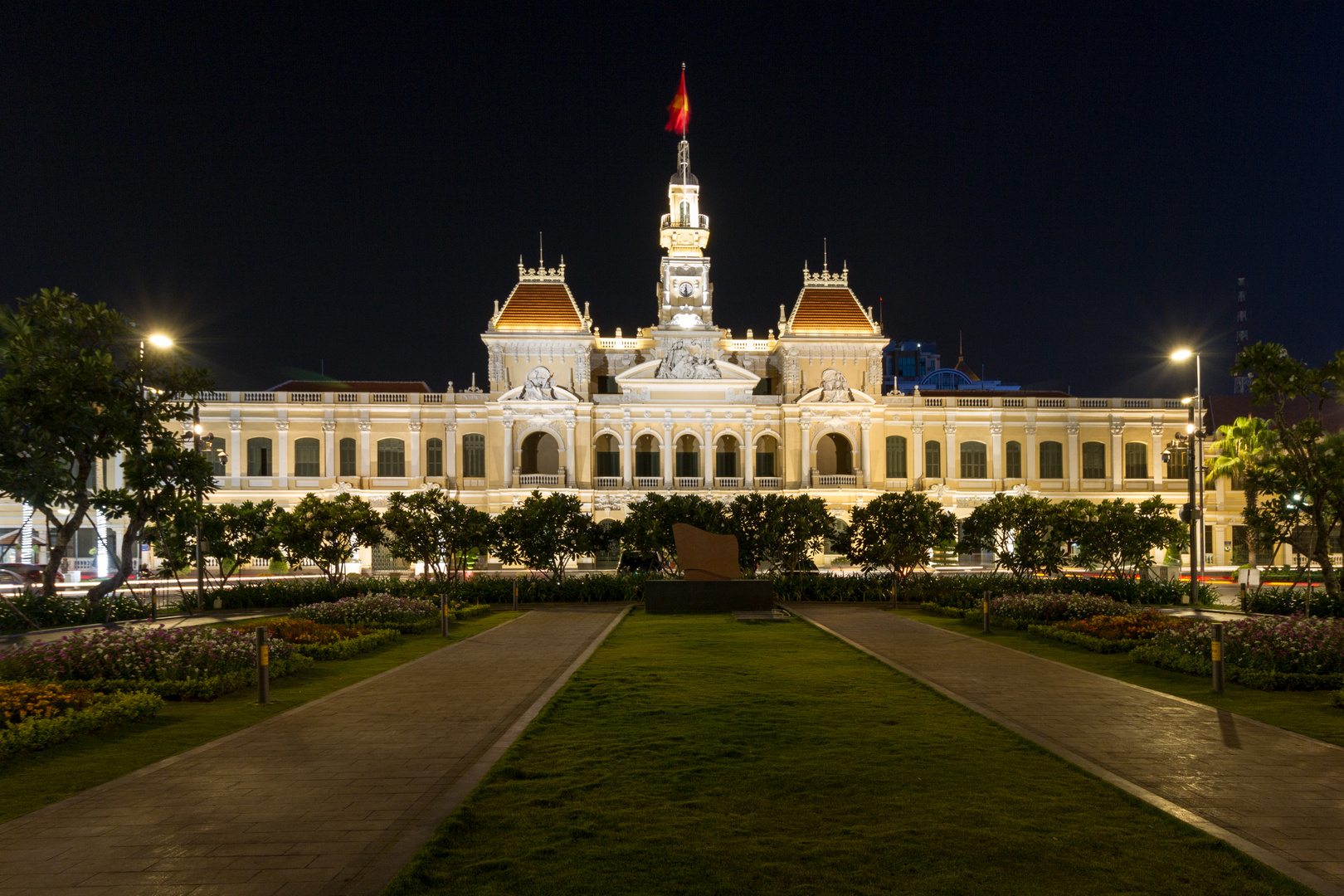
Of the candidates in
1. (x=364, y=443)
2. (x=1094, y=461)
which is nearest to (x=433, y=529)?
(x=364, y=443)

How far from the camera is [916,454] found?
5234 cm

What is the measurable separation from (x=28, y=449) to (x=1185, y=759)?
84.5 ft

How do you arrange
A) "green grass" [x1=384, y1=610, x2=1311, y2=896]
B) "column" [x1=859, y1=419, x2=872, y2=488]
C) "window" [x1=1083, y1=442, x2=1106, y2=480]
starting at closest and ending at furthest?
"green grass" [x1=384, y1=610, x2=1311, y2=896] → "column" [x1=859, y1=419, x2=872, y2=488] → "window" [x1=1083, y1=442, x2=1106, y2=480]

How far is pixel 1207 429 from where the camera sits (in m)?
54.8

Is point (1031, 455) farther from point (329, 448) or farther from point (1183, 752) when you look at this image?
point (1183, 752)

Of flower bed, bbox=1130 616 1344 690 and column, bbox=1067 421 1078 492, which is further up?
column, bbox=1067 421 1078 492

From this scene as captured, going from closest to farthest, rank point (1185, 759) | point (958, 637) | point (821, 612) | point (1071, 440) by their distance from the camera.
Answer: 1. point (1185, 759)
2. point (958, 637)
3. point (821, 612)
4. point (1071, 440)

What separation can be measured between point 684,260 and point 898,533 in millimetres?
29097

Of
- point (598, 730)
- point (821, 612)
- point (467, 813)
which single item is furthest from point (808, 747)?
point (821, 612)

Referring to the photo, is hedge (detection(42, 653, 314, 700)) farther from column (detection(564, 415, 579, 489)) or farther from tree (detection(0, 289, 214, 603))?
column (detection(564, 415, 579, 489))

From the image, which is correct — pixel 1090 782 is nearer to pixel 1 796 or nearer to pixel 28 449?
pixel 1 796

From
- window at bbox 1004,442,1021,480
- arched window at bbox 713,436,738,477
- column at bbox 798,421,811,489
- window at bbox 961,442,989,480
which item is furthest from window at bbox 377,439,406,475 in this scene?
window at bbox 1004,442,1021,480

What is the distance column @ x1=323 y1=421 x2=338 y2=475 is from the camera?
49969 millimetres

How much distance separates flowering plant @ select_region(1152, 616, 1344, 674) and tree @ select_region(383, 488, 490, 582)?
21.6 meters
